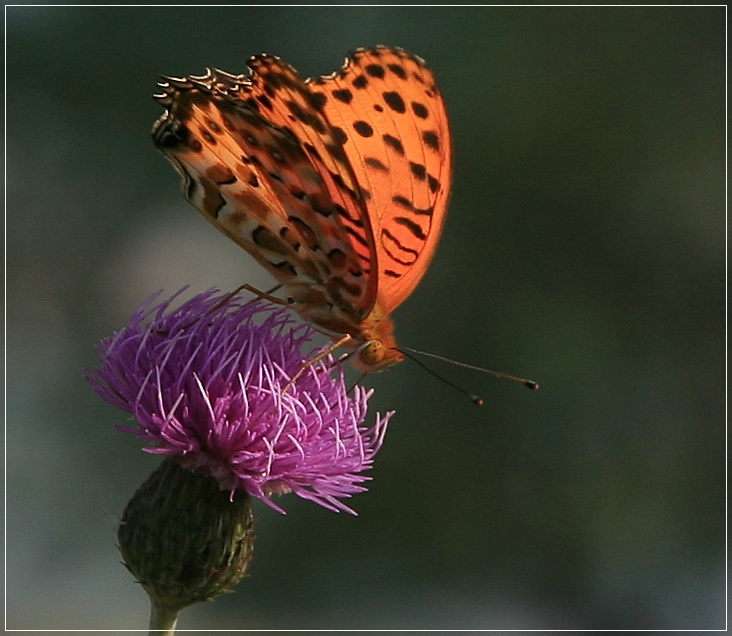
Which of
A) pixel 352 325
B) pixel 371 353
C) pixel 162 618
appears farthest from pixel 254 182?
pixel 162 618

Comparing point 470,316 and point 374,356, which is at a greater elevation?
point 374,356

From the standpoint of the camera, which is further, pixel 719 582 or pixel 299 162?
pixel 719 582

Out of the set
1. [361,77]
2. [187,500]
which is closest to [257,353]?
[187,500]

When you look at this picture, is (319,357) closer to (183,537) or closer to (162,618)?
(183,537)

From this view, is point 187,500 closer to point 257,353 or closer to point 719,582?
point 257,353

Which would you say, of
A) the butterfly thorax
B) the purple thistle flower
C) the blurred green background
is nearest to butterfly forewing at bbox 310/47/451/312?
the butterfly thorax

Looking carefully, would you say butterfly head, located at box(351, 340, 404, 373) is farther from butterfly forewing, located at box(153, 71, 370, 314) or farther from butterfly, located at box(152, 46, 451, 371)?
butterfly forewing, located at box(153, 71, 370, 314)
